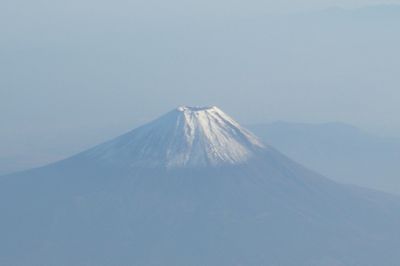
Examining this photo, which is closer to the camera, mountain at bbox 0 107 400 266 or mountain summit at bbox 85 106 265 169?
mountain at bbox 0 107 400 266

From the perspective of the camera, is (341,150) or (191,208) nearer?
(191,208)

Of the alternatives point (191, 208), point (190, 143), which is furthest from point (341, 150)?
point (191, 208)

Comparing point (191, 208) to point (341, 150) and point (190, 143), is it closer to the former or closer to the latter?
point (190, 143)

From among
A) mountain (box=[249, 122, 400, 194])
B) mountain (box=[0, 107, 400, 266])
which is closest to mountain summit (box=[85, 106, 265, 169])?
mountain (box=[0, 107, 400, 266])

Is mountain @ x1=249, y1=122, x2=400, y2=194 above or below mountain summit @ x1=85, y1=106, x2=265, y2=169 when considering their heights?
below

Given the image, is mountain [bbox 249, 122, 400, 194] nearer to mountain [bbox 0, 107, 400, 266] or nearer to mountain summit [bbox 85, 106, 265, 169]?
mountain [bbox 0, 107, 400, 266]

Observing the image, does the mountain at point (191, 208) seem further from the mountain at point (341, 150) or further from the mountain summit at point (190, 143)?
the mountain at point (341, 150)

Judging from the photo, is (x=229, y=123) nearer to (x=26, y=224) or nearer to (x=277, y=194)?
(x=277, y=194)
